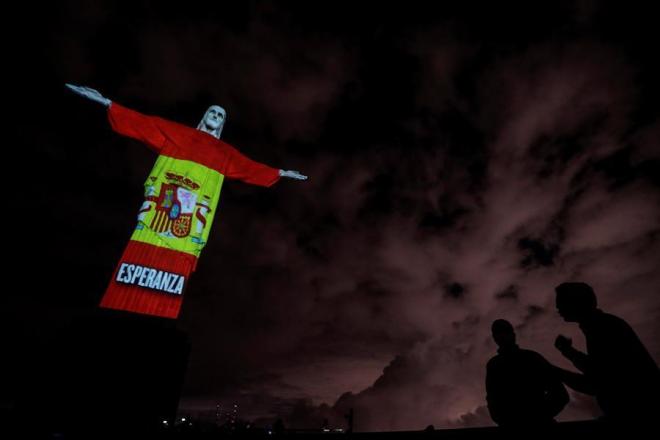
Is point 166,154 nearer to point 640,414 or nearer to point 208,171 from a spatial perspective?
point 208,171

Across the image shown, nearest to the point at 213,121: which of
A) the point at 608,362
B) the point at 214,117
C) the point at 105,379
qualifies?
the point at 214,117

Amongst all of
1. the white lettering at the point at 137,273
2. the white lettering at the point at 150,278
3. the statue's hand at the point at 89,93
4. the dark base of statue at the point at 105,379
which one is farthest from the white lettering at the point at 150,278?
the statue's hand at the point at 89,93

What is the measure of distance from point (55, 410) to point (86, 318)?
106 centimetres

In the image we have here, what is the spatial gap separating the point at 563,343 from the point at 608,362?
1.42 feet

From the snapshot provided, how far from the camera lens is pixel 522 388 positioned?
2.84 metres

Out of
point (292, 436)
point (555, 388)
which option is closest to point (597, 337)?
point (555, 388)

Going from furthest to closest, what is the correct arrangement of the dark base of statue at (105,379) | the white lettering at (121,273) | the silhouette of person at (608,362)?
the white lettering at (121,273), the dark base of statue at (105,379), the silhouette of person at (608,362)

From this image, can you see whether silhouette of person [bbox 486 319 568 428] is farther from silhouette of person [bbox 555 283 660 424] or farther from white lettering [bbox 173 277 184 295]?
white lettering [bbox 173 277 184 295]

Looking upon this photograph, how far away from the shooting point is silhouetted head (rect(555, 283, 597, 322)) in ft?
9.15

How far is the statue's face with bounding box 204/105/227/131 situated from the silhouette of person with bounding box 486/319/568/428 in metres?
8.60

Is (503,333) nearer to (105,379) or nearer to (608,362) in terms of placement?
(608,362)

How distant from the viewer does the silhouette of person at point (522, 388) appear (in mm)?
2746

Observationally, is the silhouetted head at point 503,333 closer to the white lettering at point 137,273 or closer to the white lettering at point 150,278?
the white lettering at point 150,278

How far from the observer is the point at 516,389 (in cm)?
284
